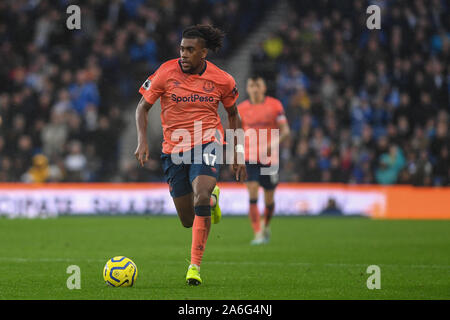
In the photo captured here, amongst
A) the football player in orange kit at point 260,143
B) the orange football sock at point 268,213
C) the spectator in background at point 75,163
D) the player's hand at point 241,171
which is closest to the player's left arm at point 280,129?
the football player in orange kit at point 260,143

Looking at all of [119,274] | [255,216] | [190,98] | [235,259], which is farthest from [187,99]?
[255,216]

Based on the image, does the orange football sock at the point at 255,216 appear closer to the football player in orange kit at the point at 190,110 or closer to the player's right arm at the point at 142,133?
the football player in orange kit at the point at 190,110

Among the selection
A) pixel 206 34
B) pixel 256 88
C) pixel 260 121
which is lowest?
pixel 260 121

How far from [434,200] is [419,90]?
3657 mm

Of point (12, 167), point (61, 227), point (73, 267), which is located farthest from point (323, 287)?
point (12, 167)

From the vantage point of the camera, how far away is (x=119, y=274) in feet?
27.4

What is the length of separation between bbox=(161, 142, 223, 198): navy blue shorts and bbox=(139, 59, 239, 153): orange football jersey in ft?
0.28

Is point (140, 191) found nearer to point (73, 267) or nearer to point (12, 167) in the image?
point (12, 167)

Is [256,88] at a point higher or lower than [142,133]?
higher

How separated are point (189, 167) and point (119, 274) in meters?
1.43

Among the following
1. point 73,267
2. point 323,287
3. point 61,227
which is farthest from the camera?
point 61,227

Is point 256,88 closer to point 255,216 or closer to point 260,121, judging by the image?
point 260,121

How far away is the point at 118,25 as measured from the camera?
1015 inches

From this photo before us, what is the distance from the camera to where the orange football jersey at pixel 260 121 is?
14.6 m
